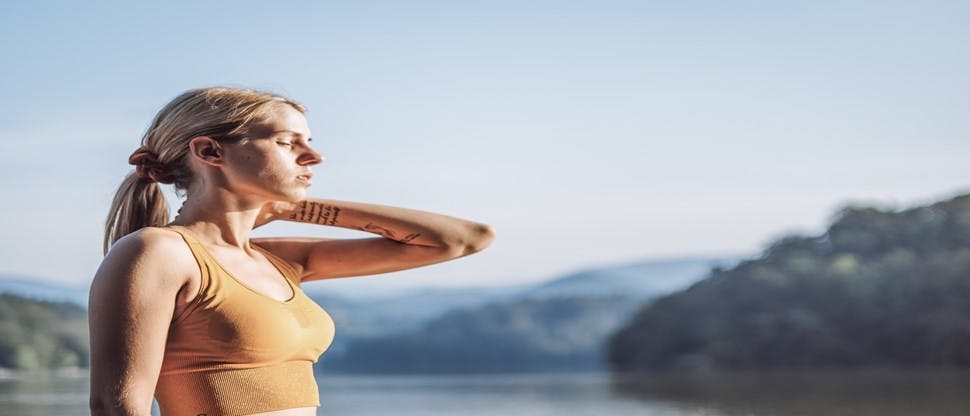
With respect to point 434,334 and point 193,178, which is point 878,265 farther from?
point 193,178

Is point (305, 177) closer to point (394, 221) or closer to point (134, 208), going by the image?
point (134, 208)

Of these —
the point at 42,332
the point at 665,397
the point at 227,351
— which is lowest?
the point at 227,351

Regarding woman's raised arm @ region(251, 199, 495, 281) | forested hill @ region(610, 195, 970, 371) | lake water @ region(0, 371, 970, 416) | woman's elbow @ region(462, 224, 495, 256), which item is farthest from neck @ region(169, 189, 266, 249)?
forested hill @ region(610, 195, 970, 371)

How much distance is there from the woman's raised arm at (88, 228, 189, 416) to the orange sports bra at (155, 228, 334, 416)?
0.07 metres

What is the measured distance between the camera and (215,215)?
1.62 m

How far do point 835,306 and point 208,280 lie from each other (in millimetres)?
47964

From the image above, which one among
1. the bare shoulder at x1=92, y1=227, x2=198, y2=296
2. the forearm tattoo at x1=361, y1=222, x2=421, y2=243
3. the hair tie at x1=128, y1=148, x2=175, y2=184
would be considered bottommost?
the bare shoulder at x1=92, y1=227, x2=198, y2=296

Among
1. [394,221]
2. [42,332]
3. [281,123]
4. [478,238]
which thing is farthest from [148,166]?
[42,332]

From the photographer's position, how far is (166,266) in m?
1.43

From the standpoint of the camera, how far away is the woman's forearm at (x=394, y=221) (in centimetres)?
195

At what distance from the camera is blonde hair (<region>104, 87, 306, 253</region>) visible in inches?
61.7

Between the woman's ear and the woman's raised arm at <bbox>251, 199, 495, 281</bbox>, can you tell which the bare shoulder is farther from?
the woman's raised arm at <bbox>251, 199, 495, 281</bbox>

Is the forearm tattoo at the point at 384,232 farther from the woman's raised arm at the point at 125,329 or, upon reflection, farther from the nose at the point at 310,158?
the woman's raised arm at the point at 125,329

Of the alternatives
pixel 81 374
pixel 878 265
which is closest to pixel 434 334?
pixel 81 374
